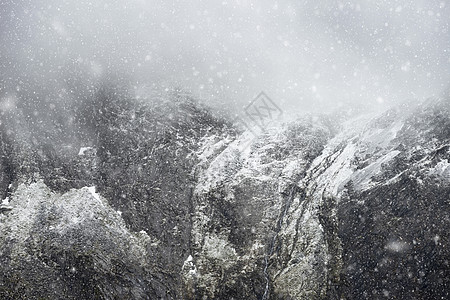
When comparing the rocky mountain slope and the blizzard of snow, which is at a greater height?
the blizzard of snow

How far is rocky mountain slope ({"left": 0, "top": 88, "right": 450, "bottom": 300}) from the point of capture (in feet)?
63.5

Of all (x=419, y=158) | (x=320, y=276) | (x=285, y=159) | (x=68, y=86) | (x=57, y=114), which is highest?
(x=68, y=86)

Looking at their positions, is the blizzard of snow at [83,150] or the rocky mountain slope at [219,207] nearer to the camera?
the rocky mountain slope at [219,207]

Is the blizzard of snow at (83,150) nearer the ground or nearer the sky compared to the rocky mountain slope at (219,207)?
nearer the sky

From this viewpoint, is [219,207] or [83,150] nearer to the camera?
[219,207]

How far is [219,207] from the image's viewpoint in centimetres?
2436

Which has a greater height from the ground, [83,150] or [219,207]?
[83,150]

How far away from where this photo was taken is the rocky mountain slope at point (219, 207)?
63.5ft

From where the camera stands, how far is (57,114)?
29.4 metres

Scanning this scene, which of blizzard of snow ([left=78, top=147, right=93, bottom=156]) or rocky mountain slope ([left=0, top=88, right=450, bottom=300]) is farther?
blizzard of snow ([left=78, top=147, right=93, bottom=156])

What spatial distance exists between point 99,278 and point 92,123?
1374 cm

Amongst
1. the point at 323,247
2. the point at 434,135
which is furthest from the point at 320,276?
the point at 434,135

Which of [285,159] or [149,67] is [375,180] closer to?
[285,159]

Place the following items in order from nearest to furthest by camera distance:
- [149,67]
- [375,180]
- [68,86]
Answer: [375,180], [68,86], [149,67]
